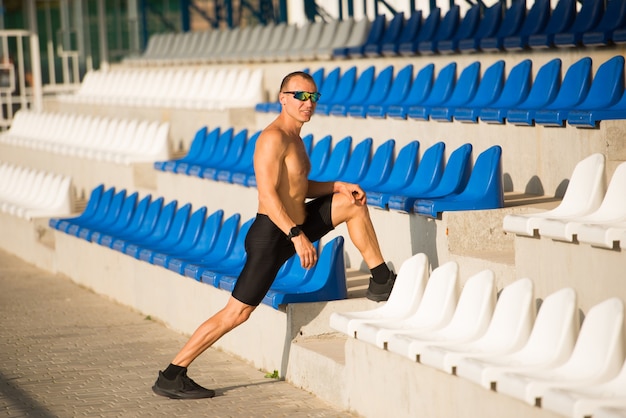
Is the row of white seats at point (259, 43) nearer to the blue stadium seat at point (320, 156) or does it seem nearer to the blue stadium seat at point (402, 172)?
the blue stadium seat at point (320, 156)

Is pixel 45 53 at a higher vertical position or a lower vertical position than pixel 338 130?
higher

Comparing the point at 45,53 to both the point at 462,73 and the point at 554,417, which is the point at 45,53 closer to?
the point at 462,73

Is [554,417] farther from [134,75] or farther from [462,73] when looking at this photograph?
[134,75]

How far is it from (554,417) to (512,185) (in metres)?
3.62

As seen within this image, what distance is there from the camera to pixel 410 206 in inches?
250

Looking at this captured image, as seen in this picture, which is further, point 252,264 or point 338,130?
point 338,130

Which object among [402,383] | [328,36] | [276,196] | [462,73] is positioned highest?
[328,36]

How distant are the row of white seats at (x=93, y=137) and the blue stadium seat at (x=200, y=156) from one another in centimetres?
93

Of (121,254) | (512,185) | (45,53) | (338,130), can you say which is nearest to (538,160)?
(512,185)

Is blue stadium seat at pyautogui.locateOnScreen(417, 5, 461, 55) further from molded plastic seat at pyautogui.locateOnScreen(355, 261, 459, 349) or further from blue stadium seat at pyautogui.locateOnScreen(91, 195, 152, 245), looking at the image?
molded plastic seat at pyautogui.locateOnScreen(355, 261, 459, 349)

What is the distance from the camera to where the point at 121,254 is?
849 cm

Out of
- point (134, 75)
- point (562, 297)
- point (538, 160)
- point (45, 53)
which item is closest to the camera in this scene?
point (562, 297)

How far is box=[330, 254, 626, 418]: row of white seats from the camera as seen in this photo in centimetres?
378

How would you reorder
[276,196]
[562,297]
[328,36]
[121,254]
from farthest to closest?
[328,36]
[121,254]
[276,196]
[562,297]
